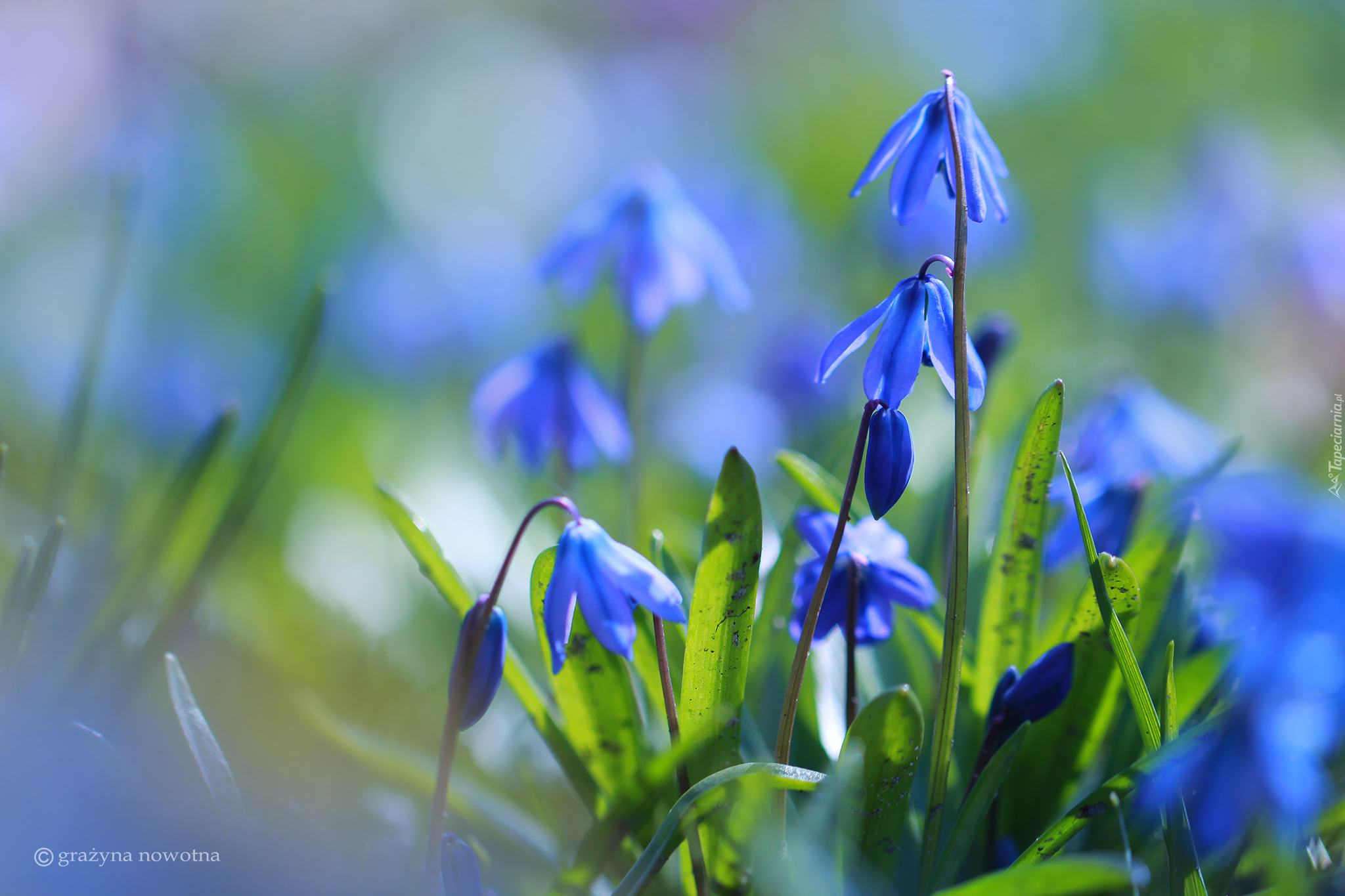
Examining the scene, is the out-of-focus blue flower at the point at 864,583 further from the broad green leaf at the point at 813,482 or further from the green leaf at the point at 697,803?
the green leaf at the point at 697,803

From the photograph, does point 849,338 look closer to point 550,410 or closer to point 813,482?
point 813,482

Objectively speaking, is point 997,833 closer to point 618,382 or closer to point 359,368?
point 618,382

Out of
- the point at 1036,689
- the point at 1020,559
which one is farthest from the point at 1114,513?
the point at 1036,689

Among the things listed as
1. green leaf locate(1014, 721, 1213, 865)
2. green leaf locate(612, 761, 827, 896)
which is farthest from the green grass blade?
green leaf locate(612, 761, 827, 896)

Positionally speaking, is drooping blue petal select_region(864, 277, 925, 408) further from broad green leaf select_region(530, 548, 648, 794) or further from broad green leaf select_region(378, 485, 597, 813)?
broad green leaf select_region(378, 485, 597, 813)

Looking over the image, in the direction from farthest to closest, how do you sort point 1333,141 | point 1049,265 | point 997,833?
point 1333,141 < point 1049,265 < point 997,833

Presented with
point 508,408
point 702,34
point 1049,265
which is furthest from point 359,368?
point 702,34
